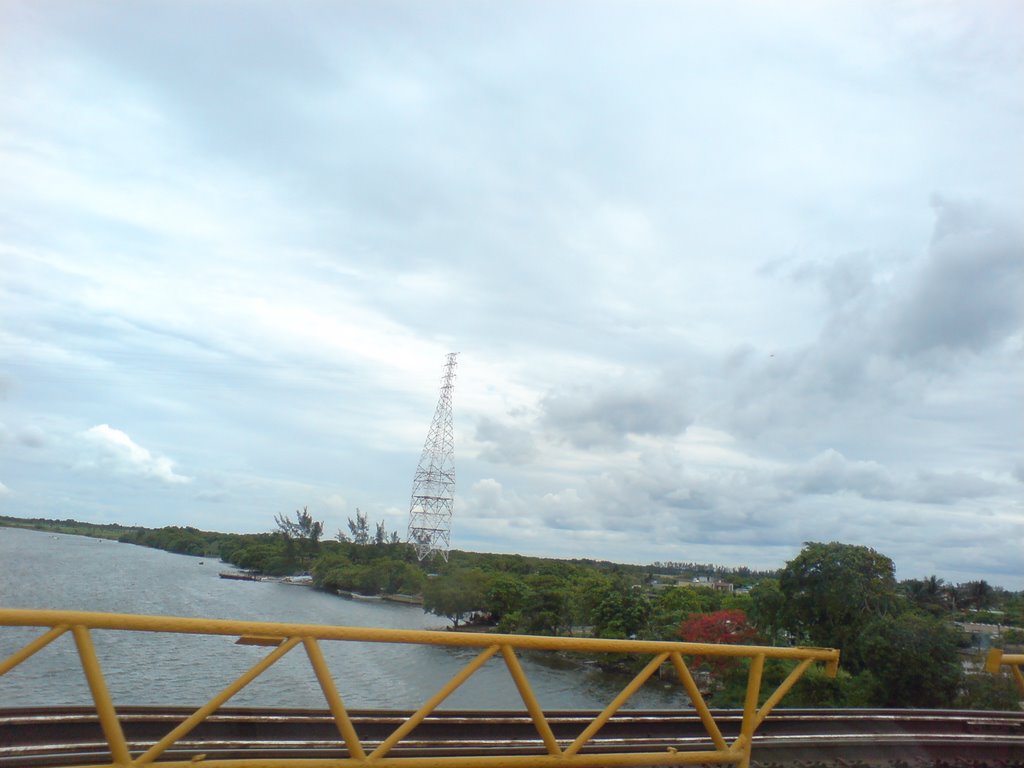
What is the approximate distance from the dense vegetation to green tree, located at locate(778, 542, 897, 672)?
0.04 m

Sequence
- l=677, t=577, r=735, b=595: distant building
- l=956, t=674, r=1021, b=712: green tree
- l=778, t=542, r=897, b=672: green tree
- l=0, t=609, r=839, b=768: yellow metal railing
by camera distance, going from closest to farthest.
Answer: l=0, t=609, r=839, b=768: yellow metal railing, l=956, t=674, r=1021, b=712: green tree, l=778, t=542, r=897, b=672: green tree, l=677, t=577, r=735, b=595: distant building

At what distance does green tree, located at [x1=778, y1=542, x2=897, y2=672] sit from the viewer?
28.5 m

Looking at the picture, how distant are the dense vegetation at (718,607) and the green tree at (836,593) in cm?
4

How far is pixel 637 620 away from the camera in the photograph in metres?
35.3

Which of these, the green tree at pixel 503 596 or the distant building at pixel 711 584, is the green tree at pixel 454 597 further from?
the distant building at pixel 711 584

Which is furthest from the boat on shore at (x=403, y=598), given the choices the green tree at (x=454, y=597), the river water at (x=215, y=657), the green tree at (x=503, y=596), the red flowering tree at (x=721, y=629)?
the red flowering tree at (x=721, y=629)

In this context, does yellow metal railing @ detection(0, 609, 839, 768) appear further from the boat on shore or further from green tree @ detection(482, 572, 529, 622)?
the boat on shore

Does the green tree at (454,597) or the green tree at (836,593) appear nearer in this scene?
the green tree at (836,593)

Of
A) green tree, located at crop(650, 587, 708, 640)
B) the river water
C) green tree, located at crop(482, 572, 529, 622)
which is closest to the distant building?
green tree, located at crop(650, 587, 708, 640)

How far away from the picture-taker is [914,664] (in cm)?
2492

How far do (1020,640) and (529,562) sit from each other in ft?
87.0

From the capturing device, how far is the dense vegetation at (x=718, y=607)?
25.1 m

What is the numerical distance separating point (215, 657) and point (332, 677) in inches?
619

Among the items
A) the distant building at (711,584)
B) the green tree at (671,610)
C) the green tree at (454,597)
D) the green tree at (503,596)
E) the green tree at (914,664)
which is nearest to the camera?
the green tree at (914,664)
